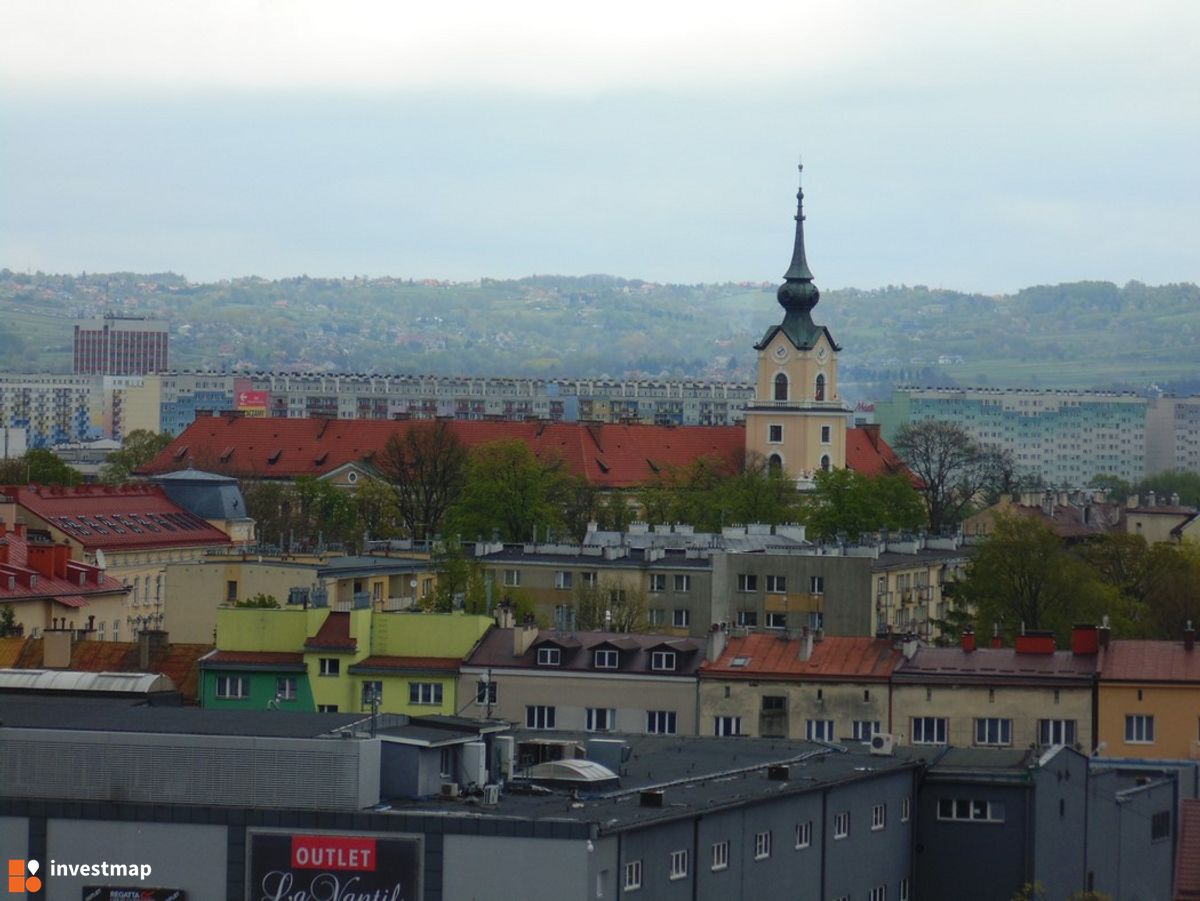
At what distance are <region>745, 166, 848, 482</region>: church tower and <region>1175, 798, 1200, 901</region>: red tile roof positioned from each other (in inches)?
3813

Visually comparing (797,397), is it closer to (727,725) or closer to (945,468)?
(945,468)

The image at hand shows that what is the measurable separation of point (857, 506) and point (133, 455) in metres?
60.0

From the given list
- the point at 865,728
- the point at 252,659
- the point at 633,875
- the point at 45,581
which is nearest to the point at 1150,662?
the point at 865,728

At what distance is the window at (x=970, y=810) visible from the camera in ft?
129

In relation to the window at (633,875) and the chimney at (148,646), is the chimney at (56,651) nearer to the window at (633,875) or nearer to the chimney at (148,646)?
the chimney at (148,646)

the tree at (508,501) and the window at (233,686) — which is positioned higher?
the tree at (508,501)

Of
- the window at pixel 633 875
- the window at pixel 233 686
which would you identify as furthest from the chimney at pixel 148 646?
the window at pixel 633 875

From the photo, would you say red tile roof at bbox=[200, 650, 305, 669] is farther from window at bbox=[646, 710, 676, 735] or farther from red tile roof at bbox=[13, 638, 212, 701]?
window at bbox=[646, 710, 676, 735]

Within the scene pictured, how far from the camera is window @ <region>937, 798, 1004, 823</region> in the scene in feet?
129

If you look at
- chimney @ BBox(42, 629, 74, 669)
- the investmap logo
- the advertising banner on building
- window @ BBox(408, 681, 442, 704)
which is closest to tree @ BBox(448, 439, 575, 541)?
chimney @ BBox(42, 629, 74, 669)

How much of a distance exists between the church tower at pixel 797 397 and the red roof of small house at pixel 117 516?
41937 millimetres

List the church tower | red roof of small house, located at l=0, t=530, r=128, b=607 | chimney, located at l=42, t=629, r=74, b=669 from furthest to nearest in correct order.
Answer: the church tower, red roof of small house, located at l=0, t=530, r=128, b=607, chimney, located at l=42, t=629, r=74, b=669

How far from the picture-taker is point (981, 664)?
50.5 m

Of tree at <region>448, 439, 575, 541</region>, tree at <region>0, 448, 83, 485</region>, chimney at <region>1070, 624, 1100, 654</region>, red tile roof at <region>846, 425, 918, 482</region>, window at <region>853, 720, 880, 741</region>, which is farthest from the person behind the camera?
red tile roof at <region>846, 425, 918, 482</region>
